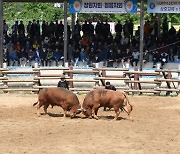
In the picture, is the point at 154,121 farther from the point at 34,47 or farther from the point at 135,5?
the point at 34,47

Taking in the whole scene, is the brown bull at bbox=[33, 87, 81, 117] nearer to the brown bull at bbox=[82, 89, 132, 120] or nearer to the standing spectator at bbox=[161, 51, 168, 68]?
the brown bull at bbox=[82, 89, 132, 120]

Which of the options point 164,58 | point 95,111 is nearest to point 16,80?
point 95,111

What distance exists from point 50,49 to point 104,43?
2858 mm

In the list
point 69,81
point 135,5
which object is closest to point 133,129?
point 69,81

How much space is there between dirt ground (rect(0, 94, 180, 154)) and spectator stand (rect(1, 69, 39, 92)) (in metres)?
3.42

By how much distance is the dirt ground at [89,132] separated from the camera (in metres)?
12.1

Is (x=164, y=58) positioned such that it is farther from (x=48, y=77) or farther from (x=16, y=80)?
(x=16, y=80)

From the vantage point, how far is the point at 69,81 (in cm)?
2245

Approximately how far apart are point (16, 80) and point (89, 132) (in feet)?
30.3

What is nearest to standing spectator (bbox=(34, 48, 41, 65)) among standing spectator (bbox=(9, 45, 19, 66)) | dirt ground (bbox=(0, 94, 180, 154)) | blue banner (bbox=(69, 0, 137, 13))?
standing spectator (bbox=(9, 45, 19, 66))

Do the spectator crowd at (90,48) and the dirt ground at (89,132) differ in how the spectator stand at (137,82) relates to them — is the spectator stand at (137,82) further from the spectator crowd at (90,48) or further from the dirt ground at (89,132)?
the spectator crowd at (90,48)

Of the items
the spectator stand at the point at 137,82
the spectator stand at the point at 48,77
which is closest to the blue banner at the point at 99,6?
the spectator stand at the point at 48,77

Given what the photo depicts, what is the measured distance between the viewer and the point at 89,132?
13.9 metres

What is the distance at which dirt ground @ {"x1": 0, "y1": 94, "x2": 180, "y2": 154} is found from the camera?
39.7 feet
